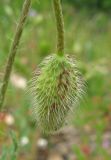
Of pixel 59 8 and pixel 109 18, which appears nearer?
pixel 59 8

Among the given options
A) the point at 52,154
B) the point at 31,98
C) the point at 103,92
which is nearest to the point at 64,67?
the point at 31,98

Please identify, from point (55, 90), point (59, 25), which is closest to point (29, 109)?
point (55, 90)

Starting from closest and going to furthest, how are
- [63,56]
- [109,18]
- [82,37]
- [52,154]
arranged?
[63,56] → [52,154] → [82,37] → [109,18]

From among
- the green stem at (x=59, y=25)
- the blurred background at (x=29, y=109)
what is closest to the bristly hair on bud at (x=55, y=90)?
the green stem at (x=59, y=25)

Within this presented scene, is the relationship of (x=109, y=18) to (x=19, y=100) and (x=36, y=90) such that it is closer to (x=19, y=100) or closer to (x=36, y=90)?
(x=19, y=100)

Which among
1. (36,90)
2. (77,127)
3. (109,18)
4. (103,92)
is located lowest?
(36,90)

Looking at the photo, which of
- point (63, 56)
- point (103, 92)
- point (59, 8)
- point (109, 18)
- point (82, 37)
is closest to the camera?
point (59, 8)

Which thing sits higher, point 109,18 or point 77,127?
point 109,18

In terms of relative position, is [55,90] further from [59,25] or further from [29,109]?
[29,109]

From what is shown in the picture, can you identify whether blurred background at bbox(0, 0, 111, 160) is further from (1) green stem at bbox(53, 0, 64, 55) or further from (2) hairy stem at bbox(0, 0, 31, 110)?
(1) green stem at bbox(53, 0, 64, 55)
